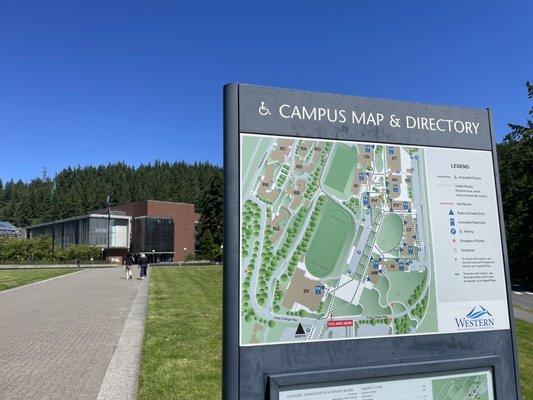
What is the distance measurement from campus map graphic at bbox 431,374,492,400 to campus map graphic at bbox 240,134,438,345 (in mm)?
384

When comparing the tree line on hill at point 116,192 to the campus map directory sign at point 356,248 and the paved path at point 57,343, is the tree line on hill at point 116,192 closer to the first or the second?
the paved path at point 57,343

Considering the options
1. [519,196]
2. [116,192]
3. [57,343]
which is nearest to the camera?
[57,343]

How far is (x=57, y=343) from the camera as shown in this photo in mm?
9547

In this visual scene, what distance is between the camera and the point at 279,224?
3217mm

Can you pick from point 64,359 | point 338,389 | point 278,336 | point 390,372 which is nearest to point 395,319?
point 390,372

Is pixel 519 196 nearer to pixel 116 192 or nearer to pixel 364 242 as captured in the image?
pixel 364 242

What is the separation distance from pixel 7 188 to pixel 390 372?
19432cm

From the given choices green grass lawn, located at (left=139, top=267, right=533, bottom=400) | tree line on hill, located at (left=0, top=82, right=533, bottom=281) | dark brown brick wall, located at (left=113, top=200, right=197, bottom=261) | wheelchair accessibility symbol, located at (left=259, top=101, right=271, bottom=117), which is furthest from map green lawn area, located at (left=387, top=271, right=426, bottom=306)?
dark brown brick wall, located at (left=113, top=200, right=197, bottom=261)

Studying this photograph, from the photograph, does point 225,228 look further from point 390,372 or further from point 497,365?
point 497,365

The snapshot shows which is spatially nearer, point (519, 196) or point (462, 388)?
point (462, 388)

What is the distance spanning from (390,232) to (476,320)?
89 centimetres

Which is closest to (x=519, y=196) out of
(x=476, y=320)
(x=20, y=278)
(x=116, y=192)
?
(x=20, y=278)

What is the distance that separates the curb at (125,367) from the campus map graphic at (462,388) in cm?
386

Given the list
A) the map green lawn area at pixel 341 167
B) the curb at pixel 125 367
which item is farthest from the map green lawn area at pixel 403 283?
the curb at pixel 125 367
